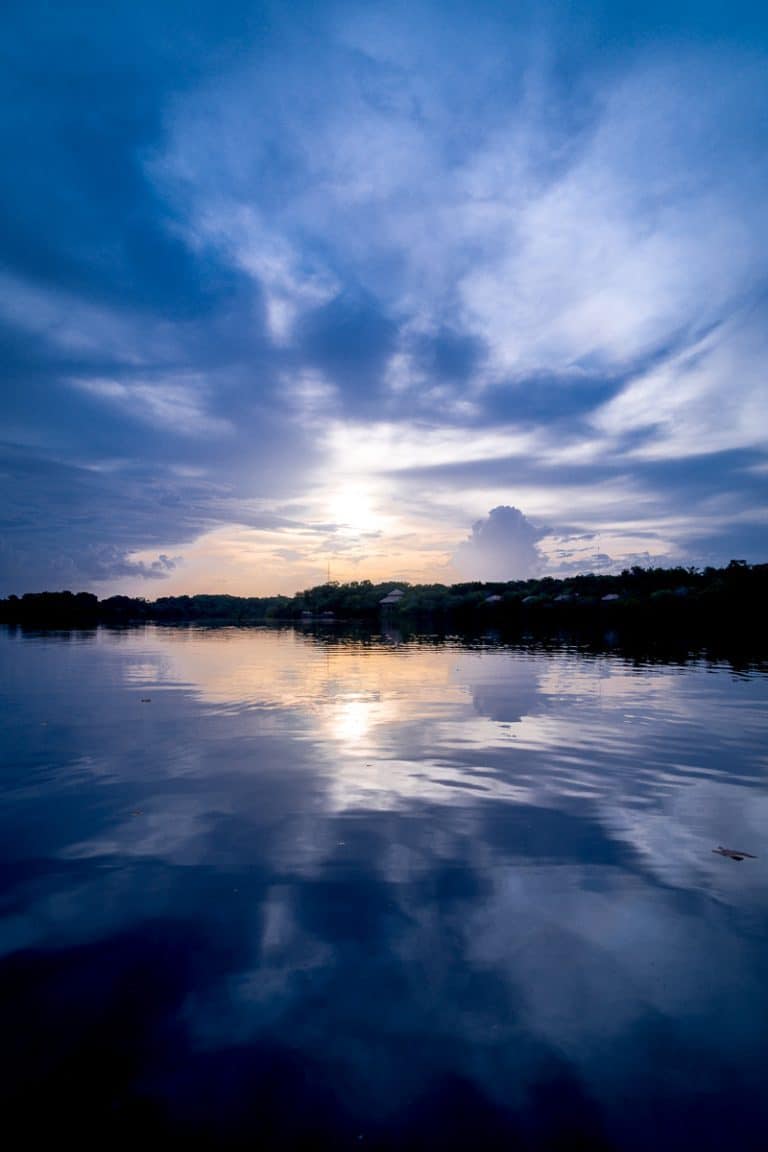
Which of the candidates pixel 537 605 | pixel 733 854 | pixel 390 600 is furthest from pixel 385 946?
pixel 390 600

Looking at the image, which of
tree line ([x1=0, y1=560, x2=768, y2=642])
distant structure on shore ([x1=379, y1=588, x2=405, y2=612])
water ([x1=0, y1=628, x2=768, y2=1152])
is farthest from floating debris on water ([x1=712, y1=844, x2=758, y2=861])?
distant structure on shore ([x1=379, y1=588, x2=405, y2=612])

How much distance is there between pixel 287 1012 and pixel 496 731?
1261cm

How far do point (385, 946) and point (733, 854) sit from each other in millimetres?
5583

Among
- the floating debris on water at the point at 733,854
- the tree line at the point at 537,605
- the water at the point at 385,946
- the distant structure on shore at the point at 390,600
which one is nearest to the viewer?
the water at the point at 385,946

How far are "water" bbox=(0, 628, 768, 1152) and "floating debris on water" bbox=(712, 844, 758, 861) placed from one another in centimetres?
12

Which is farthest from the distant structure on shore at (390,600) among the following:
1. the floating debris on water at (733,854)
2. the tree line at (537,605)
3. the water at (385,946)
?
the floating debris on water at (733,854)

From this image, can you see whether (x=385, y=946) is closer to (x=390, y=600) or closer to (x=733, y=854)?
(x=733, y=854)

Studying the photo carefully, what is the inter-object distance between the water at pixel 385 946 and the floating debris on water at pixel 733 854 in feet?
0.38

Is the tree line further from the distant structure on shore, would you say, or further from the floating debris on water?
the floating debris on water

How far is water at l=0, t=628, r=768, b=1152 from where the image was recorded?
14.8 ft

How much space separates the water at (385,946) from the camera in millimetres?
4520

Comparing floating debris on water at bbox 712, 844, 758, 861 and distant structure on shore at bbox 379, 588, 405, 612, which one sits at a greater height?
distant structure on shore at bbox 379, 588, 405, 612

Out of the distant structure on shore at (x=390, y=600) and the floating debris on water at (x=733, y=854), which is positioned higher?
the distant structure on shore at (x=390, y=600)

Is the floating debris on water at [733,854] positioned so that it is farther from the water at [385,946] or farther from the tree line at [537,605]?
the tree line at [537,605]
